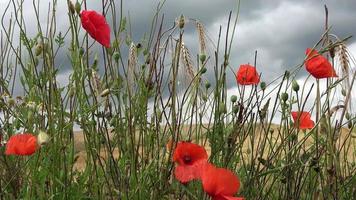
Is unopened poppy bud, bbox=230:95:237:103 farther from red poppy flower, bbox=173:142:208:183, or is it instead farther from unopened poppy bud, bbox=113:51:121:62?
red poppy flower, bbox=173:142:208:183

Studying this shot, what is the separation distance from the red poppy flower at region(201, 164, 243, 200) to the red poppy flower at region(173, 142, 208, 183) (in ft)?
0.49

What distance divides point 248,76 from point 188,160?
608mm

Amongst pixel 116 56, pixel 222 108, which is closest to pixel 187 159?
pixel 222 108

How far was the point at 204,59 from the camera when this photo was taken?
1.92 m

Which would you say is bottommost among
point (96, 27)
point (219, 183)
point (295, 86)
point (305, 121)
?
point (219, 183)

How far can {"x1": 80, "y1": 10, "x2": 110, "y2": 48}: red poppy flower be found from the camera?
1.52m

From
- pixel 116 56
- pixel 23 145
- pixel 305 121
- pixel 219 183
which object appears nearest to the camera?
pixel 219 183

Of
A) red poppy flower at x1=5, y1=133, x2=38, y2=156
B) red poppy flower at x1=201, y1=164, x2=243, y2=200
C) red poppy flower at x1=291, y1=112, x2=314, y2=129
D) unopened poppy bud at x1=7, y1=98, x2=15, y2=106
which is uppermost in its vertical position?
unopened poppy bud at x1=7, y1=98, x2=15, y2=106

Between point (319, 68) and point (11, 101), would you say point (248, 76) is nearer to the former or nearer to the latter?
point (319, 68)

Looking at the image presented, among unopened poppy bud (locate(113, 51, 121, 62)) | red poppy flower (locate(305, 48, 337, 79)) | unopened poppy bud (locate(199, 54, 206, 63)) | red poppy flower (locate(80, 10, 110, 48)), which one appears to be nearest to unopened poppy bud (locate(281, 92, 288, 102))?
red poppy flower (locate(305, 48, 337, 79))

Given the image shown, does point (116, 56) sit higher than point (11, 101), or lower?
higher

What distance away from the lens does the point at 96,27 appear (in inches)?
60.6

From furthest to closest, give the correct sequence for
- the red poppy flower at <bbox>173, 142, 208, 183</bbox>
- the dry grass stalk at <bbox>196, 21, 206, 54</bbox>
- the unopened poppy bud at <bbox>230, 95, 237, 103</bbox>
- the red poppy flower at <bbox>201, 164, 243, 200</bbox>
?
the unopened poppy bud at <bbox>230, 95, 237, 103</bbox> < the dry grass stalk at <bbox>196, 21, 206, 54</bbox> < the red poppy flower at <bbox>173, 142, 208, 183</bbox> < the red poppy flower at <bbox>201, 164, 243, 200</bbox>

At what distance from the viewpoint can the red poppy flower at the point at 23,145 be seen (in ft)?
5.24
